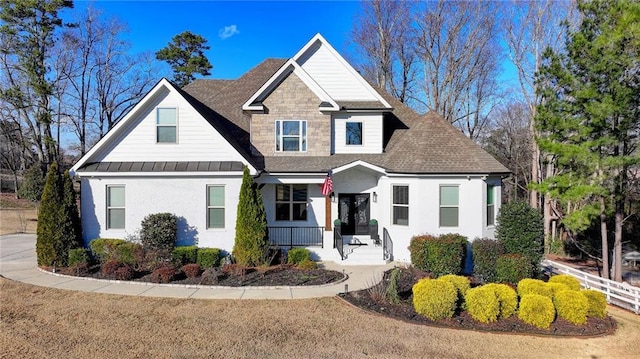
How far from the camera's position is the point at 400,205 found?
14461 mm

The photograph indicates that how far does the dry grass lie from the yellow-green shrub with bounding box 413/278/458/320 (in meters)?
0.55

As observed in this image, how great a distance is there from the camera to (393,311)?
8.83 m

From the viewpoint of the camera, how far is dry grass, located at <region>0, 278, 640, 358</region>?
6.68 m

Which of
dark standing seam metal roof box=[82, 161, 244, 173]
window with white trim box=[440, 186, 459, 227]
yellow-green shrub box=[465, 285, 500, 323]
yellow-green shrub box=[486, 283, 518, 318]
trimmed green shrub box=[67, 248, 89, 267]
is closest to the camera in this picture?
yellow-green shrub box=[465, 285, 500, 323]

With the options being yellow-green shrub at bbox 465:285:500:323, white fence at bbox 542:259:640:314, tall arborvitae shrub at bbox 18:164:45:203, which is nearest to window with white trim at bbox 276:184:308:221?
yellow-green shrub at bbox 465:285:500:323

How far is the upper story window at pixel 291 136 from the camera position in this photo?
16.2 metres

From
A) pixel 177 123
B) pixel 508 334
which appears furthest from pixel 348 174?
pixel 508 334

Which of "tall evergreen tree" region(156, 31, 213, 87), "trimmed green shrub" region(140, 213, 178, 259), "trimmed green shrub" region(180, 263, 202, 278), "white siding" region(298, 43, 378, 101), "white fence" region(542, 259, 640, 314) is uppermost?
"tall evergreen tree" region(156, 31, 213, 87)

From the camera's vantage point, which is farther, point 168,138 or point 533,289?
point 168,138

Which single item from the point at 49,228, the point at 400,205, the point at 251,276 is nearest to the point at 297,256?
the point at 251,276

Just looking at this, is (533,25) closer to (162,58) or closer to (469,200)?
(469,200)

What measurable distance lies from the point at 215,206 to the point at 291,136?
4839 millimetres

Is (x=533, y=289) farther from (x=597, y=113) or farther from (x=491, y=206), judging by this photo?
(x=597, y=113)

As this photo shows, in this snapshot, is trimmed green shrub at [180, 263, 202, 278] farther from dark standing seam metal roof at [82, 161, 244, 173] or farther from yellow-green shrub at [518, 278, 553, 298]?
yellow-green shrub at [518, 278, 553, 298]
